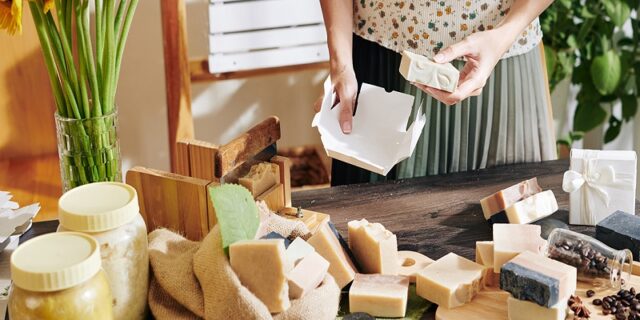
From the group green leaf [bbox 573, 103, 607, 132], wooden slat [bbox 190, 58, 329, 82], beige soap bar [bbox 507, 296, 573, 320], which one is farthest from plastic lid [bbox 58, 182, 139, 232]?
green leaf [bbox 573, 103, 607, 132]

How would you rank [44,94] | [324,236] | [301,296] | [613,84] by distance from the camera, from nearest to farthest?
[301,296], [324,236], [44,94], [613,84]

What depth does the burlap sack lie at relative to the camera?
3.81ft

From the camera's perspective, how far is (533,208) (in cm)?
154

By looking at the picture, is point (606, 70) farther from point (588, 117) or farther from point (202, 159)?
point (202, 159)

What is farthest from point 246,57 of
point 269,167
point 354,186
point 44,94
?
point 269,167

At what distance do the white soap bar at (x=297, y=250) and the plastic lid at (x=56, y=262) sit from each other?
0.29m

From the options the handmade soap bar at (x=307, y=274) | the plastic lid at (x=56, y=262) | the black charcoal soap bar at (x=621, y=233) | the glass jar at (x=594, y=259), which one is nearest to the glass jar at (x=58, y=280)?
the plastic lid at (x=56, y=262)

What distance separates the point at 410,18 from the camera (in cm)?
200

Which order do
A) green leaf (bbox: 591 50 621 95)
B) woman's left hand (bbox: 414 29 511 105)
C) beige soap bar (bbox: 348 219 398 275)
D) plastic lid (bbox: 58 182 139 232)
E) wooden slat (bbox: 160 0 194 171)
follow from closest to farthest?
plastic lid (bbox: 58 182 139 232) → beige soap bar (bbox: 348 219 398 275) → woman's left hand (bbox: 414 29 511 105) → wooden slat (bbox: 160 0 194 171) → green leaf (bbox: 591 50 621 95)

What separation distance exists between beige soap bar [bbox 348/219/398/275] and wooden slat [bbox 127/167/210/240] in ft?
0.82

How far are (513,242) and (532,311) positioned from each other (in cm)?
16

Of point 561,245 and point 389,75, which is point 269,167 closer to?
point 561,245

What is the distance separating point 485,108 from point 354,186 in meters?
0.50

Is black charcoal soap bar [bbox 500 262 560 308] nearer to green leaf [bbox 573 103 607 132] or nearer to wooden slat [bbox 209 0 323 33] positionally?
wooden slat [bbox 209 0 323 33]
